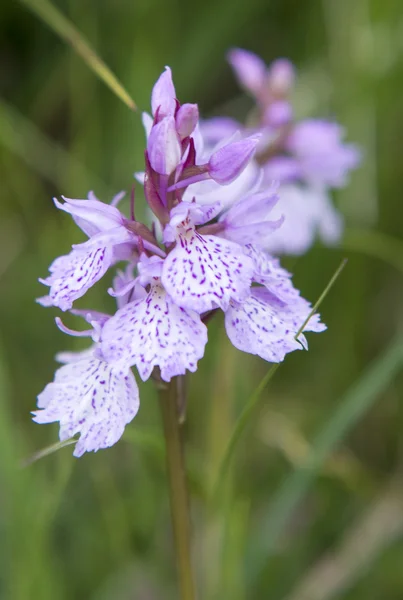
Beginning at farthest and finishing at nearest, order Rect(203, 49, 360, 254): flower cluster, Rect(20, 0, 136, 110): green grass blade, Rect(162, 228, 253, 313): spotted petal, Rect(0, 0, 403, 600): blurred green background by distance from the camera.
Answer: Rect(203, 49, 360, 254): flower cluster, Rect(0, 0, 403, 600): blurred green background, Rect(20, 0, 136, 110): green grass blade, Rect(162, 228, 253, 313): spotted petal

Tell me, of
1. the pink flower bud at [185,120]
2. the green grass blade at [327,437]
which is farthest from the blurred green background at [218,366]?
the pink flower bud at [185,120]

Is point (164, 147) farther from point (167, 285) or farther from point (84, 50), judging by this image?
point (84, 50)

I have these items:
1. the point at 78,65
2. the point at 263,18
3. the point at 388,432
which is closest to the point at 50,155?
the point at 78,65

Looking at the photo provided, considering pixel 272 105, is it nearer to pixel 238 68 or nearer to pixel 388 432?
pixel 238 68

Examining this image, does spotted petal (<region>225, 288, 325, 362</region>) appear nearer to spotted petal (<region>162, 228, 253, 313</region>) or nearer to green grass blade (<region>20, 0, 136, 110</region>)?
spotted petal (<region>162, 228, 253, 313</region>)

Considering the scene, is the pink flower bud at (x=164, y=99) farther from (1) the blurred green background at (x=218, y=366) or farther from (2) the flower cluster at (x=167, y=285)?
(1) the blurred green background at (x=218, y=366)

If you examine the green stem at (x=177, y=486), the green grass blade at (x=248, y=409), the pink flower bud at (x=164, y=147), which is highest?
the pink flower bud at (x=164, y=147)

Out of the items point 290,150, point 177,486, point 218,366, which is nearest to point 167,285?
point 177,486

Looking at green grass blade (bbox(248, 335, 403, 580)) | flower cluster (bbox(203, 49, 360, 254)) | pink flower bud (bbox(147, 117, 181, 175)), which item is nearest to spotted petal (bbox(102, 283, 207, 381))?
pink flower bud (bbox(147, 117, 181, 175))
